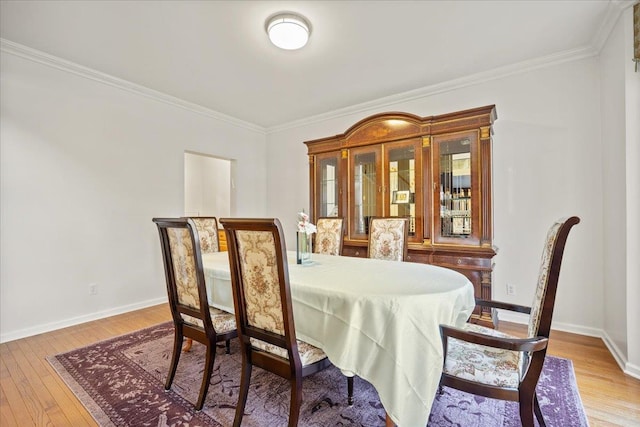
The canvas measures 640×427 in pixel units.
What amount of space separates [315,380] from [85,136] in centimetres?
336

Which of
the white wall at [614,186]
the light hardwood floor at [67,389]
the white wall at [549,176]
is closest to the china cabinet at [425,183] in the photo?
the white wall at [549,176]

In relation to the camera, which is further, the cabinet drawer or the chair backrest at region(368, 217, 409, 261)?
the cabinet drawer

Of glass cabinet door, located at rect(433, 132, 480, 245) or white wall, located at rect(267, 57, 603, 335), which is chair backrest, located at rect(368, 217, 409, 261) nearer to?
glass cabinet door, located at rect(433, 132, 480, 245)

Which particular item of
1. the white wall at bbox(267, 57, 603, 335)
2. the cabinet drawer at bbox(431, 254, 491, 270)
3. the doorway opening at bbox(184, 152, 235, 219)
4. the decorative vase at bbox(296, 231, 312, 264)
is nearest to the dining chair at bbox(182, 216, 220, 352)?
the decorative vase at bbox(296, 231, 312, 264)

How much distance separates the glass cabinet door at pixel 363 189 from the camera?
11.8ft

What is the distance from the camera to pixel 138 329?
3.03 m

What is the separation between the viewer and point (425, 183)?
10.6ft

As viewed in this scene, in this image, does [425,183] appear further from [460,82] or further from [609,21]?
[609,21]

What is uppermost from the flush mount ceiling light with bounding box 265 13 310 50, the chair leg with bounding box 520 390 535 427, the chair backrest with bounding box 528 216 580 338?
the flush mount ceiling light with bounding box 265 13 310 50

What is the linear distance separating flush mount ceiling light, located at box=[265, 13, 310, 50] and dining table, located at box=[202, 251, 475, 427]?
1916 mm

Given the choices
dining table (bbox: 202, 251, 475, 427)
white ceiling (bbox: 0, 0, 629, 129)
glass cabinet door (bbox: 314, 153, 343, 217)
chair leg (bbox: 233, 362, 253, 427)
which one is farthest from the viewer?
glass cabinet door (bbox: 314, 153, 343, 217)

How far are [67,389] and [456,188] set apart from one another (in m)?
3.53

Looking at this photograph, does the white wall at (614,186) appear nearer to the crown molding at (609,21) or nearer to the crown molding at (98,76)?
the crown molding at (609,21)

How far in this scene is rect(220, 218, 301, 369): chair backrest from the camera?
1368mm
